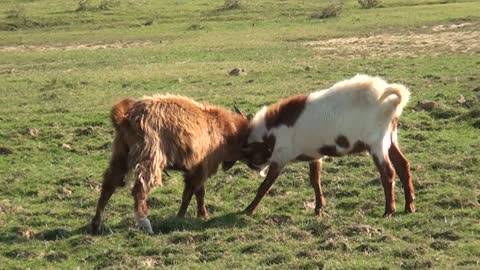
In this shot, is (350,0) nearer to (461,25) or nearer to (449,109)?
(461,25)

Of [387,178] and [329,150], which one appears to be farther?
[329,150]

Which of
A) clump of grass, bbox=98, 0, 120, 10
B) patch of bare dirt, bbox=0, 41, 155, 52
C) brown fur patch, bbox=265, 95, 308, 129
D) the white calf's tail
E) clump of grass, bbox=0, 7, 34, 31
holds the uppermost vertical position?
the white calf's tail

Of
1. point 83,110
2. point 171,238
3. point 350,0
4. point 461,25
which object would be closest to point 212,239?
point 171,238

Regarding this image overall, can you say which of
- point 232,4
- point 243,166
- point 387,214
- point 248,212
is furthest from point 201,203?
point 232,4

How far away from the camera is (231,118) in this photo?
38.0ft

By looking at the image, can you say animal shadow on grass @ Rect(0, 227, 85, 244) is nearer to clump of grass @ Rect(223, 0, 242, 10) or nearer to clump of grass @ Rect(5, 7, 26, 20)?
clump of grass @ Rect(5, 7, 26, 20)

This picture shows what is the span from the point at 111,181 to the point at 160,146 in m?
0.80

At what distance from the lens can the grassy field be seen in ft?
28.7

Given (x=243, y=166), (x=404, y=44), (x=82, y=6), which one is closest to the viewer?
(x=243, y=166)

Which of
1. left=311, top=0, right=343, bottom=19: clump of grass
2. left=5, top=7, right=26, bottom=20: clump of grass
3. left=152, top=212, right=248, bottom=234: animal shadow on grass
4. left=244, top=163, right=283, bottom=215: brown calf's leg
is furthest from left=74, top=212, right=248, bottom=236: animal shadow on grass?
left=5, top=7, right=26, bottom=20: clump of grass

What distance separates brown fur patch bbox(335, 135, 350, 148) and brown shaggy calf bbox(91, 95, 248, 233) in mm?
1616

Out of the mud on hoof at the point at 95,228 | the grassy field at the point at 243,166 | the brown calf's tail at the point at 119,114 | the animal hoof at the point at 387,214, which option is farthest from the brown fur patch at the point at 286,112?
the mud on hoof at the point at 95,228

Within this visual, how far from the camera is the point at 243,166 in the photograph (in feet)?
43.7

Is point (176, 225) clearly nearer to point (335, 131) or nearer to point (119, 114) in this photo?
point (119, 114)
